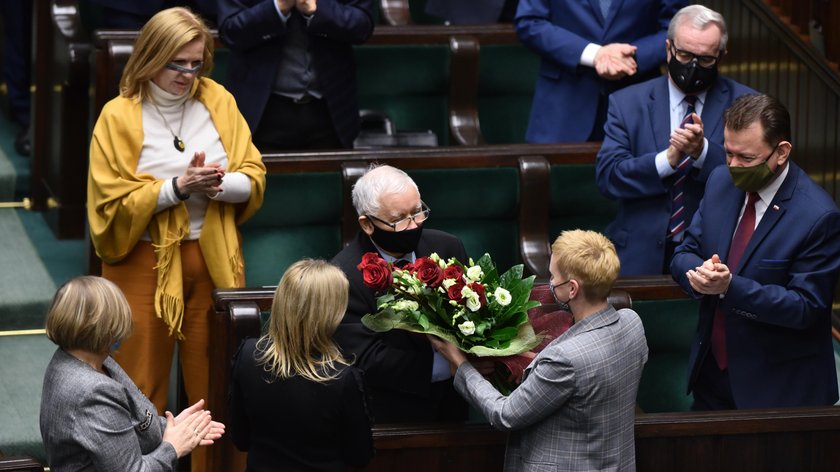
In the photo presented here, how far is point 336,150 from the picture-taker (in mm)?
4953

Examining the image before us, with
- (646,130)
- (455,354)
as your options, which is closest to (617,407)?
(455,354)

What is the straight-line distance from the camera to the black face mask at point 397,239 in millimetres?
3738

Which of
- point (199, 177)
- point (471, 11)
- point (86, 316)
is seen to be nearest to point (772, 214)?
point (199, 177)

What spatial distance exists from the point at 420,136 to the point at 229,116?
1412 mm

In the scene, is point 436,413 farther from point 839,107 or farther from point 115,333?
point 839,107

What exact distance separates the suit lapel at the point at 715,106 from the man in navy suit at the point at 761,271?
20.4 inches

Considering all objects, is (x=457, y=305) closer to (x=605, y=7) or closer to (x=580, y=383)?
(x=580, y=383)

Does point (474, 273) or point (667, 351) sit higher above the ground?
point (474, 273)

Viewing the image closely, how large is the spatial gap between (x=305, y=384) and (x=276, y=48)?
191cm

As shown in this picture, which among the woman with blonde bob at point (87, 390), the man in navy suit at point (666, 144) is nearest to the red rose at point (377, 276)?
the woman with blonde bob at point (87, 390)

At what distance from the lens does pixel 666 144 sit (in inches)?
180

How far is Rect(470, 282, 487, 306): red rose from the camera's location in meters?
3.43

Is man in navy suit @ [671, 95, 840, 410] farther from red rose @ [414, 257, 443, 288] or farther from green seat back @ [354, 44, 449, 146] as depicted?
green seat back @ [354, 44, 449, 146]

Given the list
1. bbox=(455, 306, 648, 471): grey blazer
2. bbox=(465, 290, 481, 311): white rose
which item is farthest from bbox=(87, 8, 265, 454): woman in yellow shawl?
bbox=(455, 306, 648, 471): grey blazer
